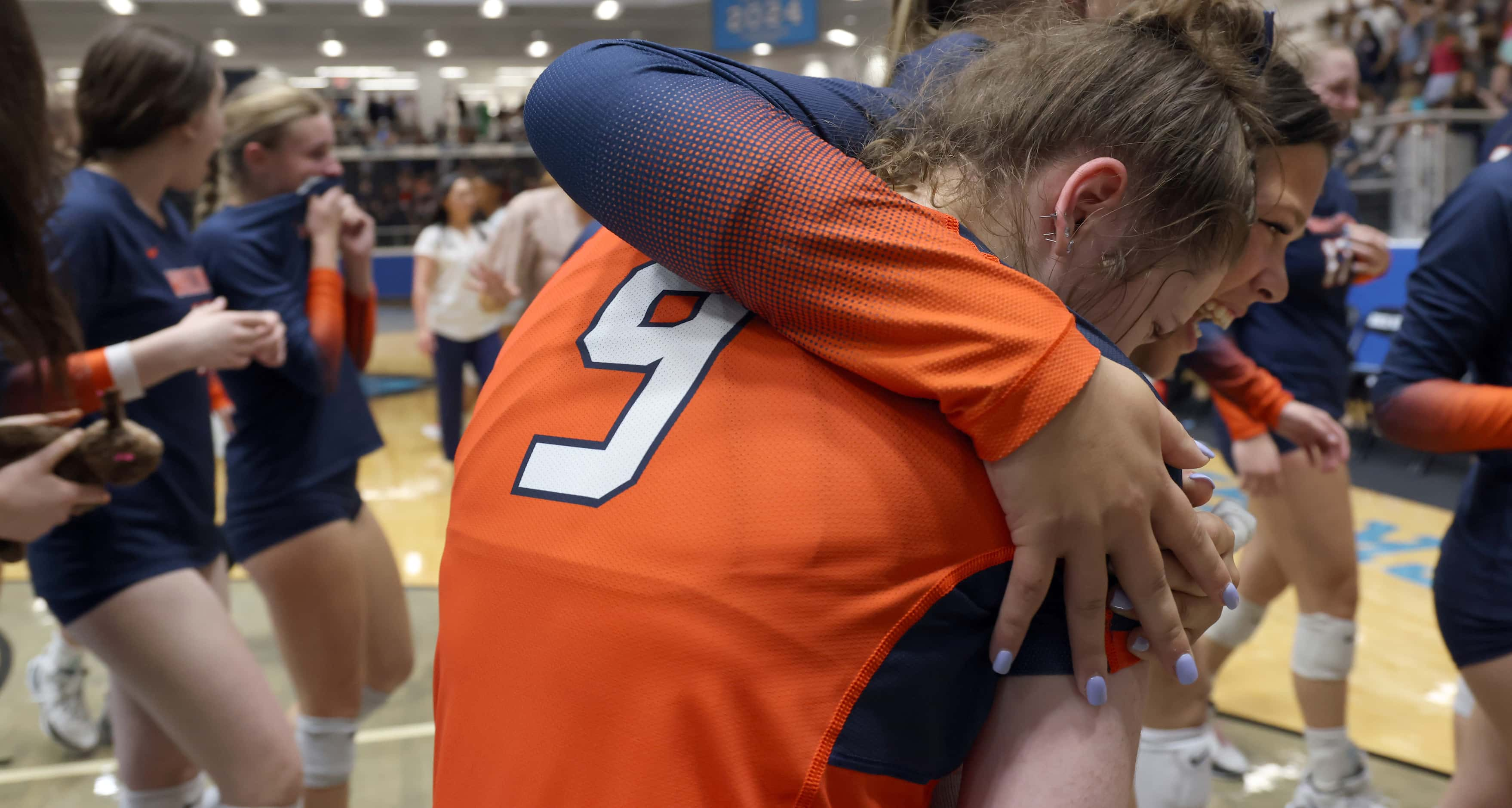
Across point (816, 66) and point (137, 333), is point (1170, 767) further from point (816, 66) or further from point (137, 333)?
point (816, 66)

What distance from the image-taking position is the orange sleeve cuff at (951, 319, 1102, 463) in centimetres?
61

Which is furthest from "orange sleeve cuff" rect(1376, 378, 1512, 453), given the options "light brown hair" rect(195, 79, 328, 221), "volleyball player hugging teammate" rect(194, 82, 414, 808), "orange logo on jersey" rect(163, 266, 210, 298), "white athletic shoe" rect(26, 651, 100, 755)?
"white athletic shoe" rect(26, 651, 100, 755)

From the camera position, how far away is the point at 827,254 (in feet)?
2.11

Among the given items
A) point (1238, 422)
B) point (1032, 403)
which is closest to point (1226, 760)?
point (1238, 422)

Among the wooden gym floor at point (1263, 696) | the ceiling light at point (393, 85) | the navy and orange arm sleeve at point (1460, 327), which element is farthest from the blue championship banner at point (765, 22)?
the navy and orange arm sleeve at point (1460, 327)

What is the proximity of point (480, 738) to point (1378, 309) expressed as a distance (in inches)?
267

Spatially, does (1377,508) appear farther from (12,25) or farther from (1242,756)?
(12,25)

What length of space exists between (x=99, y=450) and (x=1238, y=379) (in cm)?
223

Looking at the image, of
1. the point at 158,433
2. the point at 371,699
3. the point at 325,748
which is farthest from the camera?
the point at 371,699

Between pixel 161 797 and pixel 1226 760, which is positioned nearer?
pixel 161 797

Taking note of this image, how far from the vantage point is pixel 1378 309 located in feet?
20.4

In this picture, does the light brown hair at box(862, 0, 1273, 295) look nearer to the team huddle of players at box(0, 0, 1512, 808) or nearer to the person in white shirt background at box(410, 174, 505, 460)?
the team huddle of players at box(0, 0, 1512, 808)

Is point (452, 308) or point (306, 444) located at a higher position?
point (306, 444)

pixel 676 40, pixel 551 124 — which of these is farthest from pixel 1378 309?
pixel 676 40
